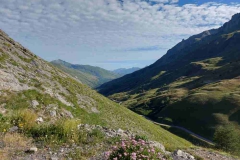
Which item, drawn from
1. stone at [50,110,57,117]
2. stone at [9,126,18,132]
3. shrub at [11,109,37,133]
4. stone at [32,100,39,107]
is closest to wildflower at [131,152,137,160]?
shrub at [11,109,37,133]

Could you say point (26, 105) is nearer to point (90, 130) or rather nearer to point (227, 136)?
point (90, 130)

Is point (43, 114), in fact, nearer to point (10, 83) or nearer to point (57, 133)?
point (10, 83)

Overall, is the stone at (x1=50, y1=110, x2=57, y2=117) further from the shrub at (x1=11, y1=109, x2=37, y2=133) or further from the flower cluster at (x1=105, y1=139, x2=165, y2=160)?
the flower cluster at (x1=105, y1=139, x2=165, y2=160)

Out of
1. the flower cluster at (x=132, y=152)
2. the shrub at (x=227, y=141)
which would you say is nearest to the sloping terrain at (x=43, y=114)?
the flower cluster at (x=132, y=152)

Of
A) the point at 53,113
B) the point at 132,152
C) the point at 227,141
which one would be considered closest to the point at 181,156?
the point at 132,152

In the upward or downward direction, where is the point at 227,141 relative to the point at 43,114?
downward

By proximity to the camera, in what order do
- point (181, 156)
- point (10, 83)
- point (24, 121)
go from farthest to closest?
point (10, 83), point (24, 121), point (181, 156)

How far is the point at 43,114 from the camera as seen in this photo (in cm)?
2798

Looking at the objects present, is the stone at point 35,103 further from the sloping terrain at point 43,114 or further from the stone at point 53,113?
the stone at point 53,113

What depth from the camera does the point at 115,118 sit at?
41.4 meters

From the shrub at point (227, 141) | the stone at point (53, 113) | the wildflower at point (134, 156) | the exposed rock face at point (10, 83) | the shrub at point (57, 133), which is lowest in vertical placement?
the shrub at point (227, 141)

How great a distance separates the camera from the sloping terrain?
12.0 metres

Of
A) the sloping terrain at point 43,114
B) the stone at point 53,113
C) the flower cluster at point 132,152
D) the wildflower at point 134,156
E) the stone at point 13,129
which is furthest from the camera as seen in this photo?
the stone at point 53,113

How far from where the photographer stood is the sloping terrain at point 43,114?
1200cm
